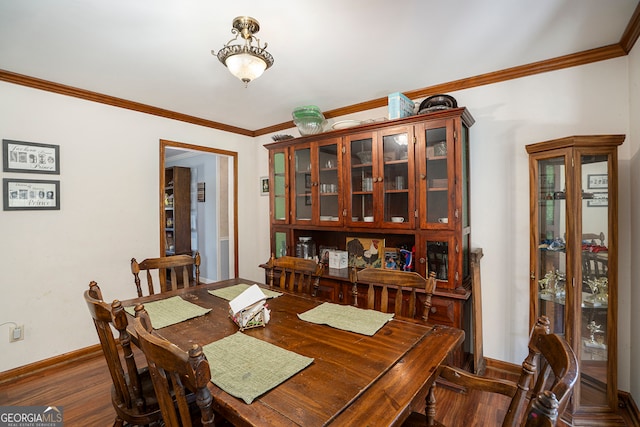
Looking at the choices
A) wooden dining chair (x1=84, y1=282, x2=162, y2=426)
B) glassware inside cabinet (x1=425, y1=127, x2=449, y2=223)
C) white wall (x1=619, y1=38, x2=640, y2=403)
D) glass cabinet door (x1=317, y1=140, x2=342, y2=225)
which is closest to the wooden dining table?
wooden dining chair (x1=84, y1=282, x2=162, y2=426)

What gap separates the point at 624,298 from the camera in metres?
1.97

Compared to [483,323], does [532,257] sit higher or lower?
higher

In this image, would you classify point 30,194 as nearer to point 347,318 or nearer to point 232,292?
point 232,292

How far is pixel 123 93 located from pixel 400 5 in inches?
99.8

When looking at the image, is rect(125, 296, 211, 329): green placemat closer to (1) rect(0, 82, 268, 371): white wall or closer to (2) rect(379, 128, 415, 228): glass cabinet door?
(1) rect(0, 82, 268, 371): white wall

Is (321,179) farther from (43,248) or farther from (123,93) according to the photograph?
Answer: (43,248)

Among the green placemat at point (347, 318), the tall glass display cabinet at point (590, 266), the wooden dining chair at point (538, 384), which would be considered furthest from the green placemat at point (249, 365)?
the tall glass display cabinet at point (590, 266)

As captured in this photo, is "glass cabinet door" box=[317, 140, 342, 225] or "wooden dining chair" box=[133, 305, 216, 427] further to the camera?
"glass cabinet door" box=[317, 140, 342, 225]

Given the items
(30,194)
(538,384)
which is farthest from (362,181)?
(30,194)

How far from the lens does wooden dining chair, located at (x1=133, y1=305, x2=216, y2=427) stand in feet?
2.52

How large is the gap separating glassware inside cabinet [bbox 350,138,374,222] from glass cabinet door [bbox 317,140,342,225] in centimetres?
14

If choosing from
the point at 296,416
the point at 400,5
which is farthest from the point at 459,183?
the point at 296,416

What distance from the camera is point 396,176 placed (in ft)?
8.25

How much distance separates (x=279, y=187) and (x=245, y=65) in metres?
1.83
